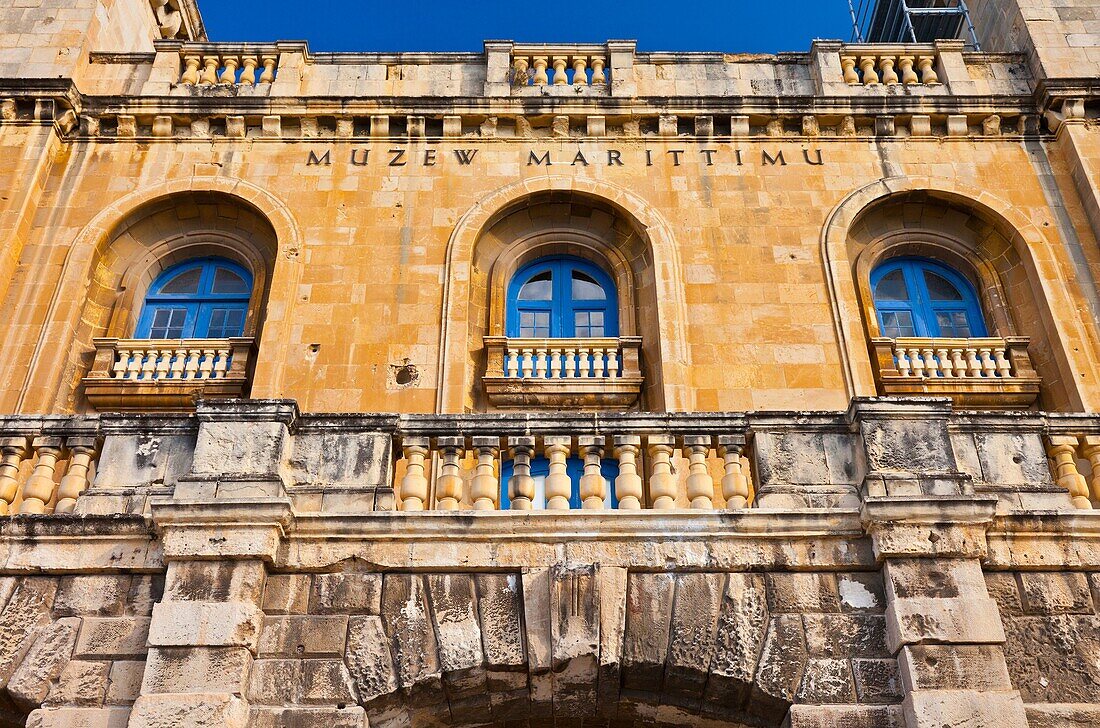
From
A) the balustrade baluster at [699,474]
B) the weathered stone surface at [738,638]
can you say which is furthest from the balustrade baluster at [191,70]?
the weathered stone surface at [738,638]

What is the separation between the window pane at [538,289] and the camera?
15.6 meters

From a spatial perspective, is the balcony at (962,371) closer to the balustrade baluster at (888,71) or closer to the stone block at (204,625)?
the balustrade baluster at (888,71)

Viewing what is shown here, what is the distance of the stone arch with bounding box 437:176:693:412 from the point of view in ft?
44.8

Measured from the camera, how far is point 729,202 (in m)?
15.4

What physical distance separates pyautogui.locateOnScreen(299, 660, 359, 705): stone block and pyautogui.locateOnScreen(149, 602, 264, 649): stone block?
1.63ft

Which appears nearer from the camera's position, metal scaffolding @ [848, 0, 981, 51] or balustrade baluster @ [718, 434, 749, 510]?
balustrade baluster @ [718, 434, 749, 510]

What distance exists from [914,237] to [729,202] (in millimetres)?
3002

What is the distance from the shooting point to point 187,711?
756 centimetres

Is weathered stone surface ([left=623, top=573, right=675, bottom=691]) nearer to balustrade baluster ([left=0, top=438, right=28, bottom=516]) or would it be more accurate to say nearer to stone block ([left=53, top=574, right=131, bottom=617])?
stone block ([left=53, top=574, right=131, bottom=617])

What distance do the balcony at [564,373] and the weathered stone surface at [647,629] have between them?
18.7 ft

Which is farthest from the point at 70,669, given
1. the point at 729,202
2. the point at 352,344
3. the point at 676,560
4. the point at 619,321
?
the point at 729,202

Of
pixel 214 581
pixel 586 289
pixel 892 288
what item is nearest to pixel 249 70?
pixel 586 289

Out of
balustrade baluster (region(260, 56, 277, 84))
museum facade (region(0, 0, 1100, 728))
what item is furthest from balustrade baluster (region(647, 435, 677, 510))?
balustrade baluster (region(260, 56, 277, 84))

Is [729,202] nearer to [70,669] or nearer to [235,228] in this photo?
[235,228]
